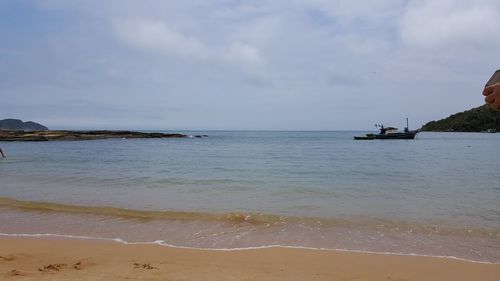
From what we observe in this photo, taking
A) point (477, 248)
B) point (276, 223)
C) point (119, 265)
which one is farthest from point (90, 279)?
point (477, 248)

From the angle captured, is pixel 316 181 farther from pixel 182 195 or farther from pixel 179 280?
pixel 179 280

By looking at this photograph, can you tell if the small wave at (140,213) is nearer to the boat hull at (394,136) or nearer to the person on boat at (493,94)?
the person on boat at (493,94)

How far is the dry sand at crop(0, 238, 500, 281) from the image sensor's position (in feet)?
20.2

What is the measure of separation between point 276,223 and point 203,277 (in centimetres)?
451

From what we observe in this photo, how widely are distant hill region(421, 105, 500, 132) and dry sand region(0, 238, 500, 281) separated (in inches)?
5492

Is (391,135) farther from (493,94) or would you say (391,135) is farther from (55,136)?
(493,94)

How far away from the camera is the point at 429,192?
52.0 feet

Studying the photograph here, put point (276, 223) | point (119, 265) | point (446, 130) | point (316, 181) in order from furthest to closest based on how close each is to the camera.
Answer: point (446, 130) < point (316, 181) < point (276, 223) < point (119, 265)

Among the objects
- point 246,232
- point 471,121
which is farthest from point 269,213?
point 471,121

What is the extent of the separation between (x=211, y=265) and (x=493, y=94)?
5.31 meters

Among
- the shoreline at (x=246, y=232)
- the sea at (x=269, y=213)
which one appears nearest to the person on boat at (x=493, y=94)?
the shoreline at (x=246, y=232)

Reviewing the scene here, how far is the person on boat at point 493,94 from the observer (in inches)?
85.1

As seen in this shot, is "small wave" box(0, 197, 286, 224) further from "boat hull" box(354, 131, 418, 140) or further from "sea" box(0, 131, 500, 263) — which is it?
"boat hull" box(354, 131, 418, 140)

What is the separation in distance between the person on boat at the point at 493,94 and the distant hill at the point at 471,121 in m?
144
